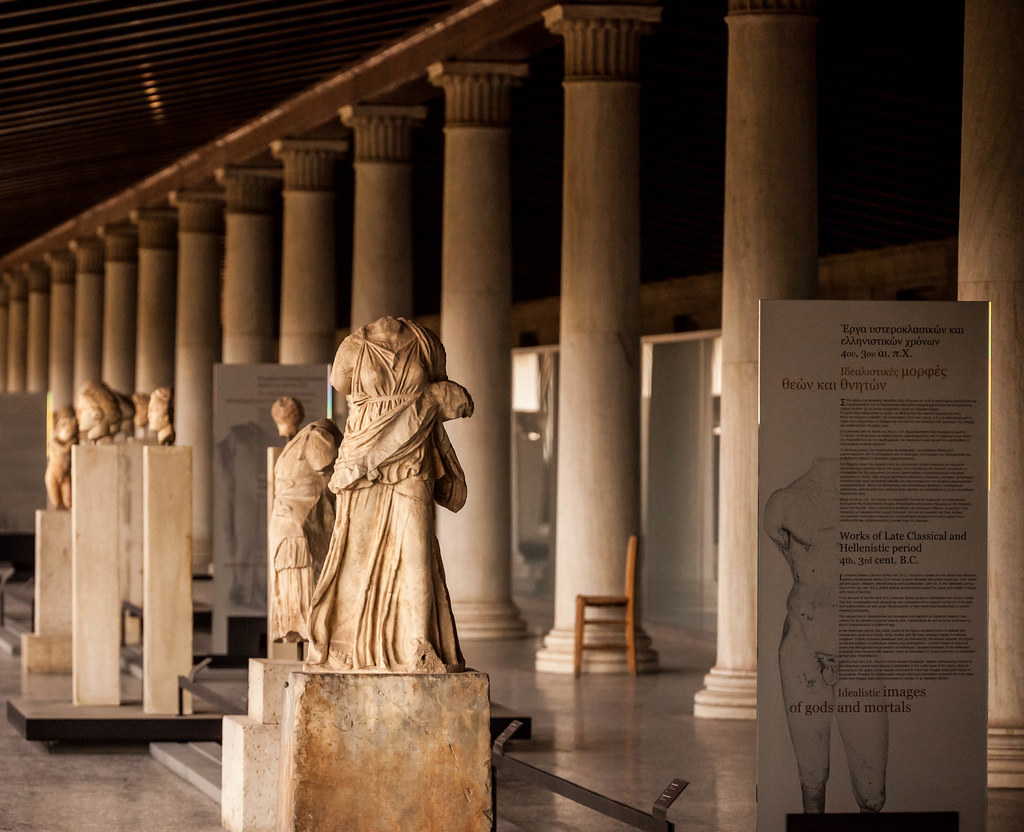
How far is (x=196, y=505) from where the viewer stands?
34.3m

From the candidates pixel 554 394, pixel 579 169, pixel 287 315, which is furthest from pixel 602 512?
pixel 287 315

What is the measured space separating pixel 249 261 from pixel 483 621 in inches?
484

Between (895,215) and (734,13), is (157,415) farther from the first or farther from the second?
(895,215)

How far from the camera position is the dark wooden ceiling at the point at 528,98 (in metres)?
19.9

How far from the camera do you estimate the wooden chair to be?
1750 cm

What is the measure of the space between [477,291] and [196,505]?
14992 millimetres

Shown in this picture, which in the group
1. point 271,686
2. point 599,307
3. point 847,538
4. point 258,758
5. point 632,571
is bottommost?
point 258,758

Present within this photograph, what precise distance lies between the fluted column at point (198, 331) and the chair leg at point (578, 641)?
56.9 ft

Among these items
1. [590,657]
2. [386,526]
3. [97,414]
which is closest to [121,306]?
[590,657]

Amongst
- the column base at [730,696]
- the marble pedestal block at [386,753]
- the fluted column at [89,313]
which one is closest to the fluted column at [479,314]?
the column base at [730,696]

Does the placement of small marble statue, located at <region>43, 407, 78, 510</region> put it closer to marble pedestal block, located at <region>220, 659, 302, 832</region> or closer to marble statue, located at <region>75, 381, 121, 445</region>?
marble statue, located at <region>75, 381, 121, 445</region>

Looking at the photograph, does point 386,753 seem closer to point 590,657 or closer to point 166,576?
point 166,576

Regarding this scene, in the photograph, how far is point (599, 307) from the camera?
18.1 m

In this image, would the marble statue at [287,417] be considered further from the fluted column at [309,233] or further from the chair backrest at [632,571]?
the fluted column at [309,233]
